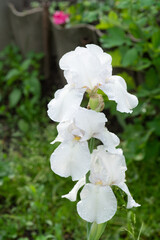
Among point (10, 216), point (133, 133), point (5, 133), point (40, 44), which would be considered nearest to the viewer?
point (10, 216)

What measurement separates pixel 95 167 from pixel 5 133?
2.37m

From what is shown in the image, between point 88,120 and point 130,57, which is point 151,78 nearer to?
point 130,57

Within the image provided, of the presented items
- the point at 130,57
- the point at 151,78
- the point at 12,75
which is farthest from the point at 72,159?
the point at 12,75

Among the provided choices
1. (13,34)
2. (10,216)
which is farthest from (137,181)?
(13,34)

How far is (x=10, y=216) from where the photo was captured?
82.7 inches

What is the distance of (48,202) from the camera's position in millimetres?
2301

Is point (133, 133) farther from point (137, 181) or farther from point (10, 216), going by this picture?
point (10, 216)

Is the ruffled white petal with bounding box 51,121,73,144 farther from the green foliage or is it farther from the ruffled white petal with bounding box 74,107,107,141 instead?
the green foliage

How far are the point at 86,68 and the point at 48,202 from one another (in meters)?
1.53

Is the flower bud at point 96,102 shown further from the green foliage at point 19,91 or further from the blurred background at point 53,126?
the green foliage at point 19,91

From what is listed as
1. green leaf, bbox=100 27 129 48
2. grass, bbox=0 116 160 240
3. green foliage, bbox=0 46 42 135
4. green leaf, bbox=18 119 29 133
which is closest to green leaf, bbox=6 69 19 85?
green foliage, bbox=0 46 42 135

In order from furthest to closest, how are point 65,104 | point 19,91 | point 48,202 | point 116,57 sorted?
point 19,91 < point 116,57 < point 48,202 < point 65,104

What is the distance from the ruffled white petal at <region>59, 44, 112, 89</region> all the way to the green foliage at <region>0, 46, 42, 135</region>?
2.22 meters

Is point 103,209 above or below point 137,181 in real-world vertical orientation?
above
